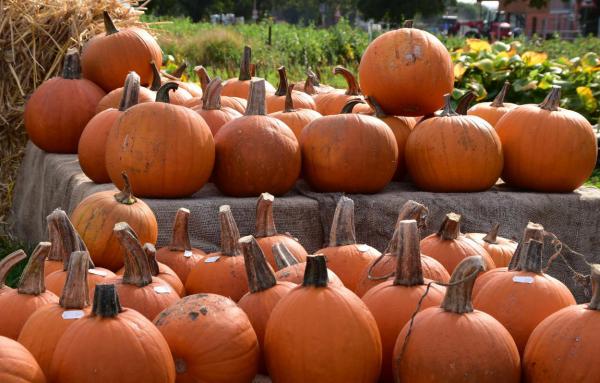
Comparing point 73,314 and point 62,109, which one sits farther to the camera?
point 62,109

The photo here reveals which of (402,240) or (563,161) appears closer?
(402,240)

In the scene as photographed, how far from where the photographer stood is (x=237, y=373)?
220 cm

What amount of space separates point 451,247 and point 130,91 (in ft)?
6.31

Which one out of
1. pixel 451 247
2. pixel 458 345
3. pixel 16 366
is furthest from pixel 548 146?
pixel 16 366

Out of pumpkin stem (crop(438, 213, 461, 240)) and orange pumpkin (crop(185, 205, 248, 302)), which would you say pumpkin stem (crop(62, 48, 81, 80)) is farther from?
pumpkin stem (crop(438, 213, 461, 240))

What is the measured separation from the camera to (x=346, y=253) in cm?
282

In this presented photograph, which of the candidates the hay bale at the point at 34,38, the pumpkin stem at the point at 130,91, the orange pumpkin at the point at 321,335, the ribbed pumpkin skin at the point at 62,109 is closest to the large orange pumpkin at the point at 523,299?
the orange pumpkin at the point at 321,335

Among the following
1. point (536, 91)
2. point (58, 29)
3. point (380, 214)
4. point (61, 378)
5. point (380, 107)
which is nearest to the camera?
point (61, 378)

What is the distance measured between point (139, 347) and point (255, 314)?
46cm

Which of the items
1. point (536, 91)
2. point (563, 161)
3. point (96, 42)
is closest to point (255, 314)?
point (563, 161)

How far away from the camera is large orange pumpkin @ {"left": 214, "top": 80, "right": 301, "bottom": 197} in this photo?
3.96m

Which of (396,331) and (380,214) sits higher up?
(396,331)

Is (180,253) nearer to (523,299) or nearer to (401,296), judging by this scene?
(401,296)

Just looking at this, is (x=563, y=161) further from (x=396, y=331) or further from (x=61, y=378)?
(x=61, y=378)
